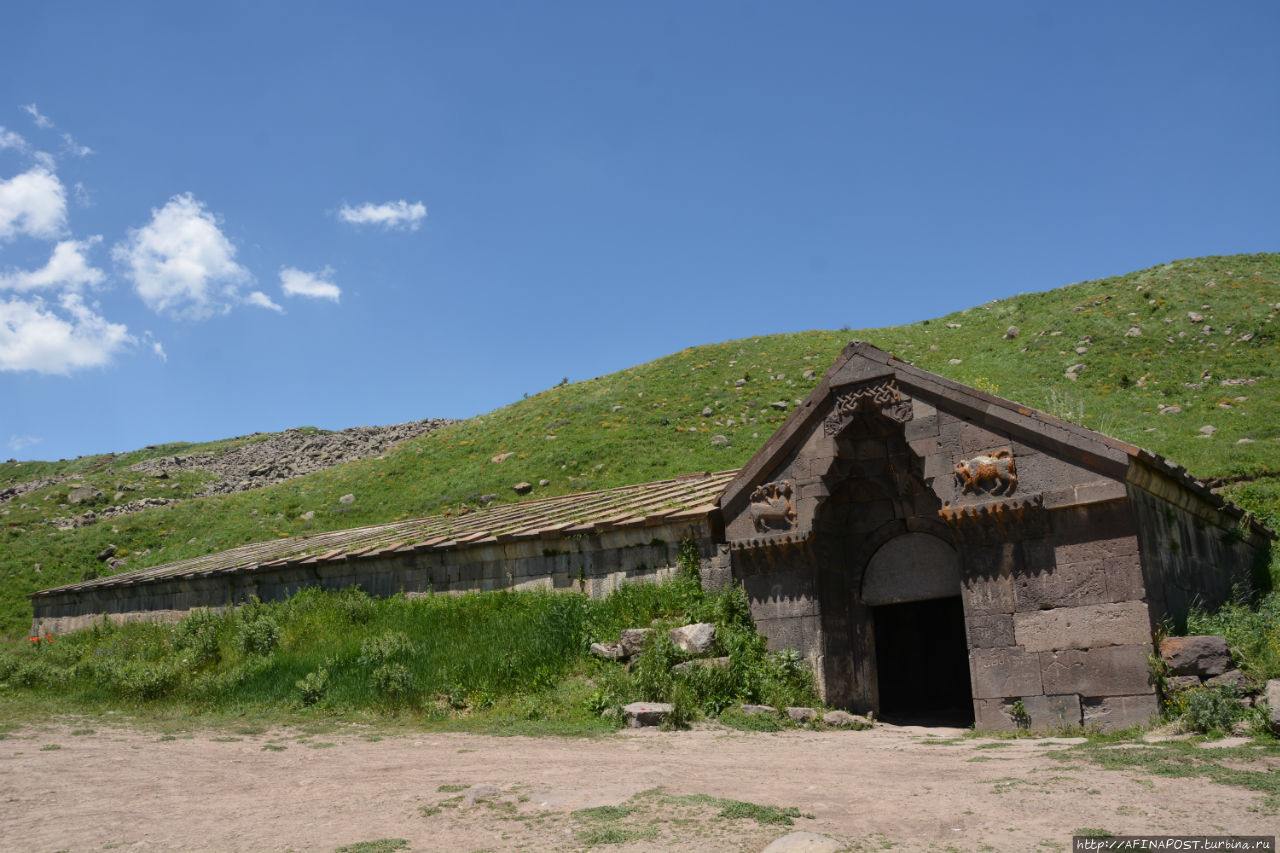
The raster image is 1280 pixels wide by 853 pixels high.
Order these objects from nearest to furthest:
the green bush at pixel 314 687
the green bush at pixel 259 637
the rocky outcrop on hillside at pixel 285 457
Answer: the green bush at pixel 314 687, the green bush at pixel 259 637, the rocky outcrop on hillside at pixel 285 457

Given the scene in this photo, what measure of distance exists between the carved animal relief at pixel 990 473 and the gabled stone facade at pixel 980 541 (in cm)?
2

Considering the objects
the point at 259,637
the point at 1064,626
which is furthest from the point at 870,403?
the point at 259,637

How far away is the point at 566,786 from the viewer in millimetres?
6762

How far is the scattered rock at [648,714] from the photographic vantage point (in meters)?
9.87

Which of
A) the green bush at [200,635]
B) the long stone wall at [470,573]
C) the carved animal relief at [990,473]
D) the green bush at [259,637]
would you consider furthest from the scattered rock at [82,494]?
the carved animal relief at [990,473]

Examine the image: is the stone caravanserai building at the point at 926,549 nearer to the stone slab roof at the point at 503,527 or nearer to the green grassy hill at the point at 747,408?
the stone slab roof at the point at 503,527

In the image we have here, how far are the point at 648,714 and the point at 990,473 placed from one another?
4.58 metres

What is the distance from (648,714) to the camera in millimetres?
9883

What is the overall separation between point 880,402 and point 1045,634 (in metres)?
3.17

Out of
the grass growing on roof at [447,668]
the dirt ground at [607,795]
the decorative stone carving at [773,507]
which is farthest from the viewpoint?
the decorative stone carving at [773,507]

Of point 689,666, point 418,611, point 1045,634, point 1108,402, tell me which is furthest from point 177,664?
point 1108,402

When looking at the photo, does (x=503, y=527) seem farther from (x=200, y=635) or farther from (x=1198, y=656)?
(x=1198, y=656)

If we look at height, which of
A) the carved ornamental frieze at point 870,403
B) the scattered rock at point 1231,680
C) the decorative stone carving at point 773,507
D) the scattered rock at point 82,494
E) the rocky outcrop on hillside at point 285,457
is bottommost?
the scattered rock at point 1231,680

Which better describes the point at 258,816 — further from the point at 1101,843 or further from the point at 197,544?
the point at 197,544
